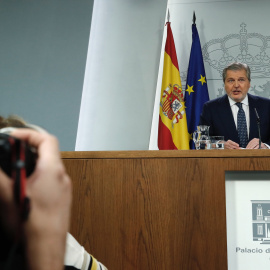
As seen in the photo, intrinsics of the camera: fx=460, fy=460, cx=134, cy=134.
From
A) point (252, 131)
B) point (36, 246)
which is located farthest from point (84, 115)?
point (36, 246)

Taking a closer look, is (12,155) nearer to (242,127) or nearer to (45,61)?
(242,127)

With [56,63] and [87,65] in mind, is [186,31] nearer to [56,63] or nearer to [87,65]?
[87,65]

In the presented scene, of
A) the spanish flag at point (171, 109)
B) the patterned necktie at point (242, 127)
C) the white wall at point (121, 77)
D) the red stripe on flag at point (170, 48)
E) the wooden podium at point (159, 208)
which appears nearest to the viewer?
the wooden podium at point (159, 208)

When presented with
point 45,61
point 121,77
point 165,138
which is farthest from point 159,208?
point 45,61

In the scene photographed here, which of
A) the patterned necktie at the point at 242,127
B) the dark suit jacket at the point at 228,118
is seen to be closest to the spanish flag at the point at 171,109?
the dark suit jacket at the point at 228,118

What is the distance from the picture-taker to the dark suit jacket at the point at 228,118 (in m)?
3.48

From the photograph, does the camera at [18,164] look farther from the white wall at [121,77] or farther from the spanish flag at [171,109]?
the white wall at [121,77]

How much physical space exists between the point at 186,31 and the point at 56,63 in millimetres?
1376

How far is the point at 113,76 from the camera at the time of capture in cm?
476

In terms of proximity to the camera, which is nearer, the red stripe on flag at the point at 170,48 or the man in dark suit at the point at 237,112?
the man in dark suit at the point at 237,112

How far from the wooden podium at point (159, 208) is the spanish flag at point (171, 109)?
2132 millimetres

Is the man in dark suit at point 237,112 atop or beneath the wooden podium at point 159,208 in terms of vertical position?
atop

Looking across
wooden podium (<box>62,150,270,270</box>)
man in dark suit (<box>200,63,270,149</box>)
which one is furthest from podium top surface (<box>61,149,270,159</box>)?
man in dark suit (<box>200,63,270,149</box>)

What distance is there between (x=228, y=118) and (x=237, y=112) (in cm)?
11
